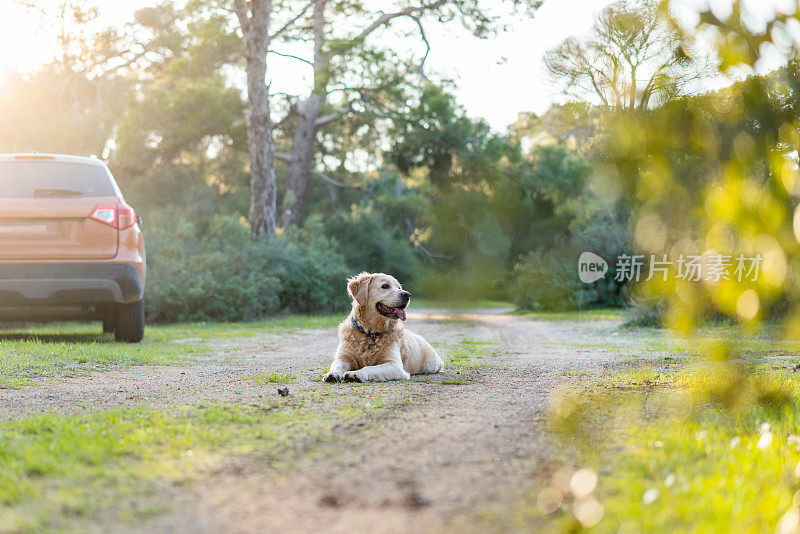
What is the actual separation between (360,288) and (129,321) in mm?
4201

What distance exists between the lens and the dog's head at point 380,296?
7.29 meters

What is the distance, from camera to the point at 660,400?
5695 millimetres

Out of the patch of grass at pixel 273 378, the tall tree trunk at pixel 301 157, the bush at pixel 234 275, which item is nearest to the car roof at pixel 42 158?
the patch of grass at pixel 273 378

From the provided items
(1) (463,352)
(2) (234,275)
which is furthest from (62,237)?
(2) (234,275)

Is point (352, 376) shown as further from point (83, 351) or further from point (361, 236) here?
point (361, 236)

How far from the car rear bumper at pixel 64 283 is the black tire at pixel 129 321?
734 mm

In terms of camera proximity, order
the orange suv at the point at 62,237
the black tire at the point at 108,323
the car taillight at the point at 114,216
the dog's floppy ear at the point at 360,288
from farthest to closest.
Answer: the black tire at the point at 108,323, the car taillight at the point at 114,216, the orange suv at the point at 62,237, the dog's floppy ear at the point at 360,288

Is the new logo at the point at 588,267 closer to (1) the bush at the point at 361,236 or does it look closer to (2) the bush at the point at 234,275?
(2) the bush at the point at 234,275

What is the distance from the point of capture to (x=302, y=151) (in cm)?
2880

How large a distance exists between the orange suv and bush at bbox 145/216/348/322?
7.41m

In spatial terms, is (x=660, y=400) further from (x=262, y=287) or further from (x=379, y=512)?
(x=262, y=287)

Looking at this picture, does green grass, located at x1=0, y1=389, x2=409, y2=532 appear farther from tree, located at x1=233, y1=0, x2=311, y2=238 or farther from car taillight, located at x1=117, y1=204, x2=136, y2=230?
tree, located at x1=233, y1=0, x2=311, y2=238

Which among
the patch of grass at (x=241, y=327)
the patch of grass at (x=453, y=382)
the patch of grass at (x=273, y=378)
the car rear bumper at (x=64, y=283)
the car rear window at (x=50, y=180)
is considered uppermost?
the car rear window at (x=50, y=180)

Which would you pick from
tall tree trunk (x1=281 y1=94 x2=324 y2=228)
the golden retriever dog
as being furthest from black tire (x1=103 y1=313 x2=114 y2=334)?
tall tree trunk (x1=281 y1=94 x2=324 y2=228)
